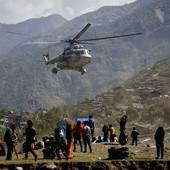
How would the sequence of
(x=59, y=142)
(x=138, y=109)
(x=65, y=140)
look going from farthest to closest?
(x=138, y=109) → (x=65, y=140) → (x=59, y=142)

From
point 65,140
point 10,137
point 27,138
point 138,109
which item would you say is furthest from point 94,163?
point 138,109

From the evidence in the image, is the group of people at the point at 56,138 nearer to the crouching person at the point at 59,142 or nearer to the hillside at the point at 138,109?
the crouching person at the point at 59,142

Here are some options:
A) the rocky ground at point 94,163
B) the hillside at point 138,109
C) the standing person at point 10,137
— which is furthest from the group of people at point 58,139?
the hillside at point 138,109

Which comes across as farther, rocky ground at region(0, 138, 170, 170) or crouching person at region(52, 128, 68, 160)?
crouching person at region(52, 128, 68, 160)

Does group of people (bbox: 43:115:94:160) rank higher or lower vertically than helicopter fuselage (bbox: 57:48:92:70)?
lower

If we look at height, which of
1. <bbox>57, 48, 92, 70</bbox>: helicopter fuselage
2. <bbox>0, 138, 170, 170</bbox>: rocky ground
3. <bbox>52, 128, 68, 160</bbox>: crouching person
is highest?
<bbox>57, 48, 92, 70</bbox>: helicopter fuselage

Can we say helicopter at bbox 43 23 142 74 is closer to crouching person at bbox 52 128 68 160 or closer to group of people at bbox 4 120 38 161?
group of people at bbox 4 120 38 161

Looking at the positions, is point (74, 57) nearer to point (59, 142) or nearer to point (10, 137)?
point (10, 137)

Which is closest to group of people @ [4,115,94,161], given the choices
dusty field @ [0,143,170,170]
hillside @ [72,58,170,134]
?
dusty field @ [0,143,170,170]

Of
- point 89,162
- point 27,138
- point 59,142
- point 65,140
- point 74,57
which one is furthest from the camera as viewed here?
point 74,57

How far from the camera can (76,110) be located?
400ft

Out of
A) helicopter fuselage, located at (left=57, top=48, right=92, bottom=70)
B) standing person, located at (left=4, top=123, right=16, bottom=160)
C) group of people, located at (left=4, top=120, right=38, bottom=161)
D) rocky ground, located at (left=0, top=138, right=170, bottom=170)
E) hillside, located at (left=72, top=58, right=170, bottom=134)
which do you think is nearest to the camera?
rocky ground, located at (left=0, top=138, right=170, bottom=170)

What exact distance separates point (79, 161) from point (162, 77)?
16913 centimetres

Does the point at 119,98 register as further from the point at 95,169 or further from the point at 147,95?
the point at 95,169
